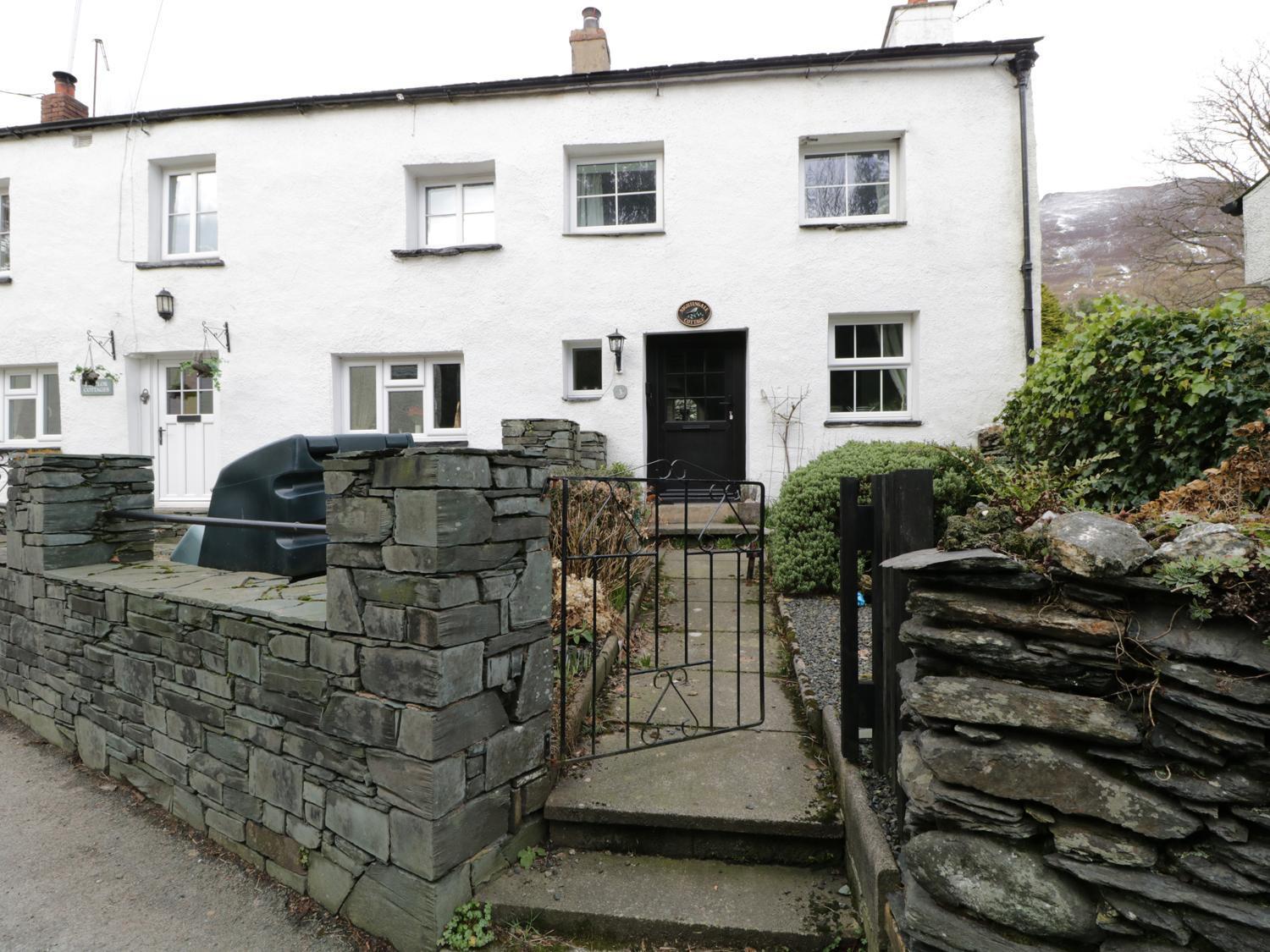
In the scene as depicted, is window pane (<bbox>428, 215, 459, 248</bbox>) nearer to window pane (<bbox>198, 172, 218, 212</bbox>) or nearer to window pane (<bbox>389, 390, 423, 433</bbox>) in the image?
window pane (<bbox>389, 390, 423, 433</bbox>)

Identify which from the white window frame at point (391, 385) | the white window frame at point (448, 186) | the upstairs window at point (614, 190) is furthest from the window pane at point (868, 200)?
the white window frame at point (391, 385)

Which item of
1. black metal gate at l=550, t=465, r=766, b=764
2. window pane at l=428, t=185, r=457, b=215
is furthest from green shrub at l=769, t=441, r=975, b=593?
window pane at l=428, t=185, r=457, b=215

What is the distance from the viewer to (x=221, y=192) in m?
8.78

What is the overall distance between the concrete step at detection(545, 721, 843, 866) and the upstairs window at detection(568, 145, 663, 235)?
271 inches

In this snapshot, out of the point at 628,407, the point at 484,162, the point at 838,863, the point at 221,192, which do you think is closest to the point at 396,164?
the point at 484,162

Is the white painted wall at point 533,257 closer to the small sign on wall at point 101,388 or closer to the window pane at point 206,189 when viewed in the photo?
the small sign on wall at point 101,388

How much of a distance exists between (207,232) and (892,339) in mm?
9011

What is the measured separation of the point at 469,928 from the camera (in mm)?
2406

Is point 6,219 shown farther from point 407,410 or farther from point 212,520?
point 212,520

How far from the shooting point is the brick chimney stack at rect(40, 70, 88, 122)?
9.60 m

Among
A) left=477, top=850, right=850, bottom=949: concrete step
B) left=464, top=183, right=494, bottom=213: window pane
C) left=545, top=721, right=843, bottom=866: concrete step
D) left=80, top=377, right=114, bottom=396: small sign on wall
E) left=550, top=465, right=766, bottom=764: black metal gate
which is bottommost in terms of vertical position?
left=477, top=850, right=850, bottom=949: concrete step

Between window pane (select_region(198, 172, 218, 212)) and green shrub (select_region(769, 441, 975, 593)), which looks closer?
green shrub (select_region(769, 441, 975, 593))

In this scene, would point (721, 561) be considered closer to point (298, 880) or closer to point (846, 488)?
point (846, 488)

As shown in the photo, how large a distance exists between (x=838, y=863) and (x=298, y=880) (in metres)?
2.18
